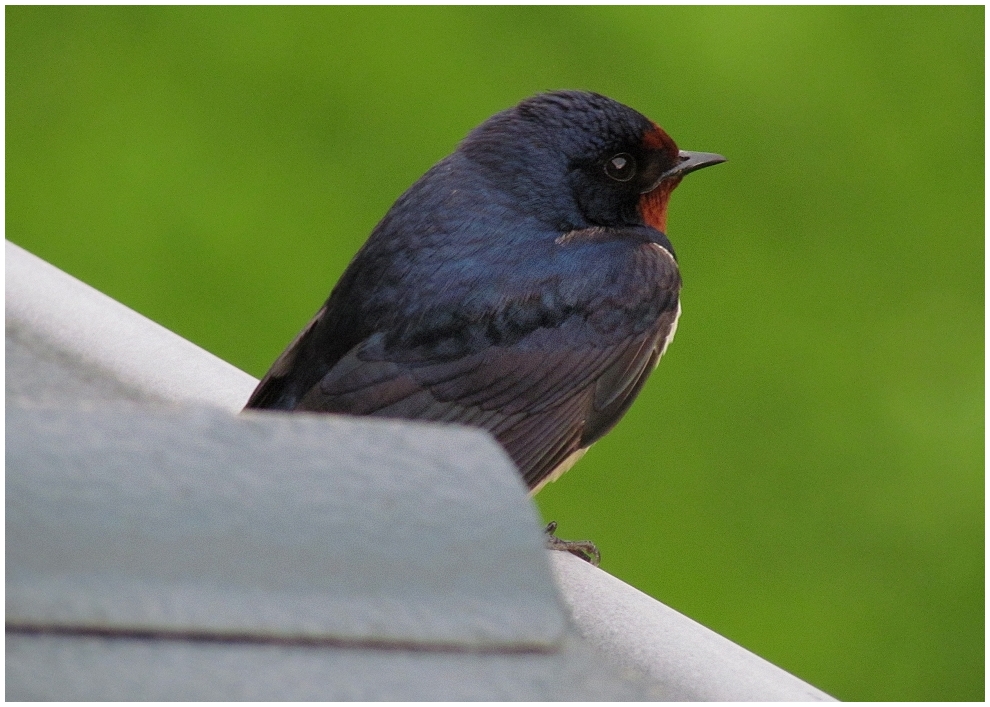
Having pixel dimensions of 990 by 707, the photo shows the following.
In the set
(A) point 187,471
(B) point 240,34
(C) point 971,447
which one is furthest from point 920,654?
(A) point 187,471

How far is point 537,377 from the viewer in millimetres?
1971

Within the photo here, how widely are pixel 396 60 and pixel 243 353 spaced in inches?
31.2

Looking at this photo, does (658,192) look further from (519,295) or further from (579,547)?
(579,547)

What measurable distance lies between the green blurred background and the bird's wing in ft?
4.51

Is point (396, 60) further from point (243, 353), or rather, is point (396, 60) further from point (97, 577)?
point (97, 577)

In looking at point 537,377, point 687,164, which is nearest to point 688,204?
point 687,164

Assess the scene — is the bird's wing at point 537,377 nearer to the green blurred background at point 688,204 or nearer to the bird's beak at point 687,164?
the bird's beak at point 687,164

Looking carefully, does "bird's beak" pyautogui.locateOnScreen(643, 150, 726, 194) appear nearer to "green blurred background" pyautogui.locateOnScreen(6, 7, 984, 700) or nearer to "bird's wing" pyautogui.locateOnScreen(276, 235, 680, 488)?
"bird's wing" pyautogui.locateOnScreen(276, 235, 680, 488)

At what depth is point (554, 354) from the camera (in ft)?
6.52

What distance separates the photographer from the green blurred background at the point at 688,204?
3469mm

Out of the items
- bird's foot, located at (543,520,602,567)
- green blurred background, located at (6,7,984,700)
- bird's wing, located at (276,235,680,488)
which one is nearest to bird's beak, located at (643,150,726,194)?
bird's wing, located at (276,235,680,488)

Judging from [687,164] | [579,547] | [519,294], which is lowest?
[579,547]

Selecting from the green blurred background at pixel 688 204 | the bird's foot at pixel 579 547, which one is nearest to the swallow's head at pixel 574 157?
the bird's foot at pixel 579 547

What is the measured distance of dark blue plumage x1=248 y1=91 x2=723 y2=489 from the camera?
190 cm
